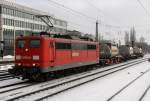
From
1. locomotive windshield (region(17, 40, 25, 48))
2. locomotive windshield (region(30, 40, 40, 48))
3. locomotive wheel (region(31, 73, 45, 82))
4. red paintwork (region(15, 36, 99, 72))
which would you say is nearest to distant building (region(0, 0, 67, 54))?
red paintwork (region(15, 36, 99, 72))

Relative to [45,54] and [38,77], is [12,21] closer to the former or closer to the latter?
[38,77]

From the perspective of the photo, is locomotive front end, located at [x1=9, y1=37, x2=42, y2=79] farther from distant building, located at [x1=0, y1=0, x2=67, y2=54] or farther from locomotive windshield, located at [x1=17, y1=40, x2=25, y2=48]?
distant building, located at [x1=0, y1=0, x2=67, y2=54]

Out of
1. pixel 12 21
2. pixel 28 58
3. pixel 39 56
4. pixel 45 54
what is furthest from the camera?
pixel 12 21

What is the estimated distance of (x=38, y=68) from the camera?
63.3 ft

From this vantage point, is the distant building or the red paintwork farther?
the distant building

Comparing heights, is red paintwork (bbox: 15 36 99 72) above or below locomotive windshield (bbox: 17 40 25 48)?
below

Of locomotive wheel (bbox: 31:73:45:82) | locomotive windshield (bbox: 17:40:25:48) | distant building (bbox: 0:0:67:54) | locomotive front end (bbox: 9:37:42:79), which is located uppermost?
distant building (bbox: 0:0:67:54)

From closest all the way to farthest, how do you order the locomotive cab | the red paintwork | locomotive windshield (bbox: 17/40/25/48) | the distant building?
the locomotive cab → the red paintwork → locomotive windshield (bbox: 17/40/25/48) → the distant building

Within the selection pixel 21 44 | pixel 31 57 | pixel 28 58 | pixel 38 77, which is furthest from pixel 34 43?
pixel 38 77

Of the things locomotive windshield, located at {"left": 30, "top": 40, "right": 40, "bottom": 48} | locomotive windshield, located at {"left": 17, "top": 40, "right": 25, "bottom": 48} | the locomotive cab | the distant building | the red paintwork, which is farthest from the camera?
the distant building

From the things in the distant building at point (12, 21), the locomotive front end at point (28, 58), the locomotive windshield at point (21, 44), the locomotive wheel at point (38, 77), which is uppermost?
the distant building at point (12, 21)

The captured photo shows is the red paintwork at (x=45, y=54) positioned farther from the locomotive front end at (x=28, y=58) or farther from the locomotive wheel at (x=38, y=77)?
the locomotive wheel at (x=38, y=77)

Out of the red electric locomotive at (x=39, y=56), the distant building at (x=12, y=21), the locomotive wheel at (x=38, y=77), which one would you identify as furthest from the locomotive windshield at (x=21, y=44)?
the distant building at (x=12, y=21)

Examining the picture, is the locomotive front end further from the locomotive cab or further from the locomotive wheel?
the locomotive wheel
